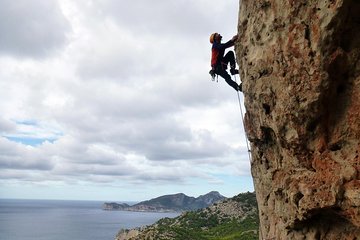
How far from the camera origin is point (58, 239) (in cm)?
15138

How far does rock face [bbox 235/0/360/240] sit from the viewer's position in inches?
437

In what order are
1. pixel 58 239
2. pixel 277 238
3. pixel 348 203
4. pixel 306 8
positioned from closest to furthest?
pixel 348 203 < pixel 306 8 < pixel 277 238 < pixel 58 239

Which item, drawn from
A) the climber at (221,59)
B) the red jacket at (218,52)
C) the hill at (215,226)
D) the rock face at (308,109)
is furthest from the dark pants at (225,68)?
the hill at (215,226)

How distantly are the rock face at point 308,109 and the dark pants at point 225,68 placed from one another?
350 centimetres

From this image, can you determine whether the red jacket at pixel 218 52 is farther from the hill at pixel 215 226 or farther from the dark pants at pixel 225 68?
the hill at pixel 215 226

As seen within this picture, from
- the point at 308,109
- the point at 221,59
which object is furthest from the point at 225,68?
the point at 308,109

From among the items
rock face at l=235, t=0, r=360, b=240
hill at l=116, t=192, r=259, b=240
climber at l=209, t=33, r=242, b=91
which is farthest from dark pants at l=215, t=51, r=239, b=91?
hill at l=116, t=192, r=259, b=240

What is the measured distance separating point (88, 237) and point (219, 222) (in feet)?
277

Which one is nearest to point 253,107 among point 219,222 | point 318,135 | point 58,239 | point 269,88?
point 269,88

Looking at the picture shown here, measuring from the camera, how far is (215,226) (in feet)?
318

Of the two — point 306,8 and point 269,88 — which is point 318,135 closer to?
point 269,88

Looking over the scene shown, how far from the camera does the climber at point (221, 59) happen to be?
58.1 feet

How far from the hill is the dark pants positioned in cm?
5195

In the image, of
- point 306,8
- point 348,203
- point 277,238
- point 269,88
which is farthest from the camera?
point 277,238
